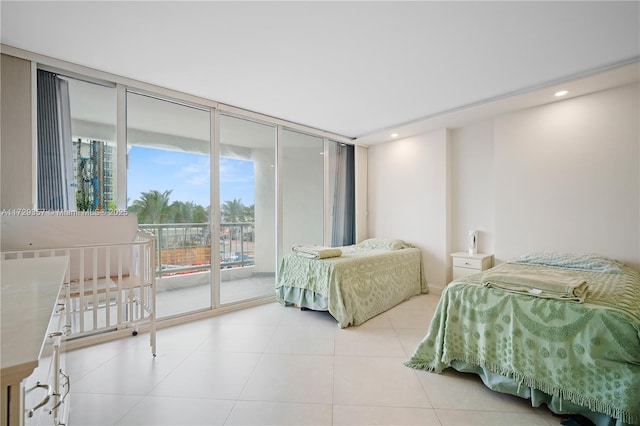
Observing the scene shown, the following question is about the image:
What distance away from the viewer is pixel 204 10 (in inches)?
68.2

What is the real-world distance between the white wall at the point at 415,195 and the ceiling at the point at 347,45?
1.13 meters

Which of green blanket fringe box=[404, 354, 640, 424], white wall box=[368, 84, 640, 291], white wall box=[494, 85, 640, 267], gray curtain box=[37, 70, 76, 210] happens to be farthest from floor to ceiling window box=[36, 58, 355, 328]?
green blanket fringe box=[404, 354, 640, 424]

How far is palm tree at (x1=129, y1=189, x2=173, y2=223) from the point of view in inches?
115

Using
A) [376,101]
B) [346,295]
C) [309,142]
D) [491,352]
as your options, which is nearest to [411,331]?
[346,295]

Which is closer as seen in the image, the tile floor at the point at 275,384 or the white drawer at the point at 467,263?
the tile floor at the point at 275,384

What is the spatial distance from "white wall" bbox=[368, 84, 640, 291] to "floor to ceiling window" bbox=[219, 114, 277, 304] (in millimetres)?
1979

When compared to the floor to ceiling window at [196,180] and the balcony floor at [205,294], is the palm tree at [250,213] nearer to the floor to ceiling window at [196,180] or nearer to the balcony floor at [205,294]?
the floor to ceiling window at [196,180]

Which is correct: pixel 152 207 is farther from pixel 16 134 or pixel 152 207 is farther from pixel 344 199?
pixel 344 199

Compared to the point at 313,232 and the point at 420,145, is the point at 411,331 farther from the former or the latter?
the point at 420,145

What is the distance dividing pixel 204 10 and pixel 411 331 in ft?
10.4

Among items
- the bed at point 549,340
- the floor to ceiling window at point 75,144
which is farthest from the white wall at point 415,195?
the floor to ceiling window at point 75,144

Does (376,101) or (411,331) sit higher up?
(376,101)

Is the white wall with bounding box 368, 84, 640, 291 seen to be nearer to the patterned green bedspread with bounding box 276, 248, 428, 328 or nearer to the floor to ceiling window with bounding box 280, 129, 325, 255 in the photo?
the patterned green bedspread with bounding box 276, 248, 428, 328

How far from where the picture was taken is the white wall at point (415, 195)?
3945 mm
